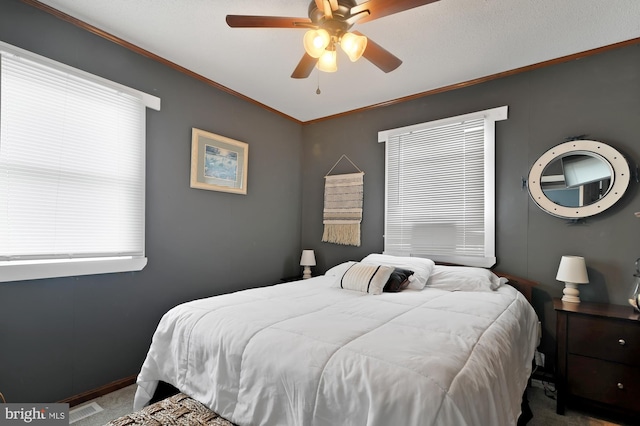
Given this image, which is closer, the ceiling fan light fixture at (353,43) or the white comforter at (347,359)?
the white comforter at (347,359)

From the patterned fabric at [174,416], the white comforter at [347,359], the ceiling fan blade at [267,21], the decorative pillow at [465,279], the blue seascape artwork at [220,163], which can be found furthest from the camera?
the blue seascape artwork at [220,163]

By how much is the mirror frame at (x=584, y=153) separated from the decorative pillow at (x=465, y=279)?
2.44 ft

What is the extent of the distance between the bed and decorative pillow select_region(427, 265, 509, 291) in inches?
10.4

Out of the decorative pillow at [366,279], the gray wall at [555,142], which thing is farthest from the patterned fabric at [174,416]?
the gray wall at [555,142]

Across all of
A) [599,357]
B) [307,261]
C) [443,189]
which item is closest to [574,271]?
[599,357]

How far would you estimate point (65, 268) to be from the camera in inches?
85.0

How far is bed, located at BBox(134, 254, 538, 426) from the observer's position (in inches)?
42.8

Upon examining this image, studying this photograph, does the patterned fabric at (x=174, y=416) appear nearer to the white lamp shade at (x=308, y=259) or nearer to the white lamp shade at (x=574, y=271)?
the white lamp shade at (x=308, y=259)

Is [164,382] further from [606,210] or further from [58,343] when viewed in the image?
[606,210]

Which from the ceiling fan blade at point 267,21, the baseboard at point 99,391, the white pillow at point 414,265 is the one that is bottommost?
the baseboard at point 99,391

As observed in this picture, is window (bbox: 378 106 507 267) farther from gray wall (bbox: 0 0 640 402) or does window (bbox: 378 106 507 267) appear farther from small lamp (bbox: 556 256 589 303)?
small lamp (bbox: 556 256 589 303)

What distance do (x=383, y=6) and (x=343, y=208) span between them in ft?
8.20

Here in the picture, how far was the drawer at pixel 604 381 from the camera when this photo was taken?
202 cm

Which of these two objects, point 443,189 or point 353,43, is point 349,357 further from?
point 443,189
